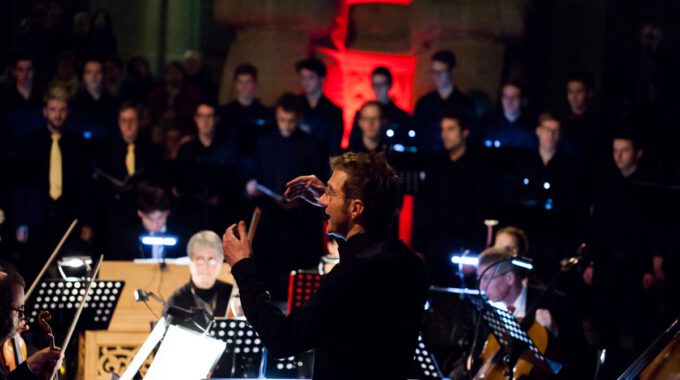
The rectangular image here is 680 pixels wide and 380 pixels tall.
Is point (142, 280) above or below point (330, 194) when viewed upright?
below

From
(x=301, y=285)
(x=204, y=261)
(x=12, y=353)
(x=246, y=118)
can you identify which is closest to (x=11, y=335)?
(x=12, y=353)

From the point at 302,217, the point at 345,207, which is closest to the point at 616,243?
the point at 302,217

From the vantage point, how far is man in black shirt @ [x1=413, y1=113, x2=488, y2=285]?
836cm

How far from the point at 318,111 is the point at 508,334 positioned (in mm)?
4401

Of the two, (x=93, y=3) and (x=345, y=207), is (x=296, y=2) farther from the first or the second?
(x=345, y=207)

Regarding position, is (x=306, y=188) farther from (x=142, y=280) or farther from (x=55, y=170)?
(x=55, y=170)

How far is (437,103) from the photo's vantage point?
9414mm

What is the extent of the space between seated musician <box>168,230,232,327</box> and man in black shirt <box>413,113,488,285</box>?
210cm

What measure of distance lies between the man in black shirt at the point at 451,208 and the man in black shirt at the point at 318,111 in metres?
1.14

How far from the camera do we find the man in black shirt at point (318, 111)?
9344 millimetres

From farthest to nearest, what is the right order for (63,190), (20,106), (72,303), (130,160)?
1. (20,106)
2. (130,160)
3. (63,190)
4. (72,303)

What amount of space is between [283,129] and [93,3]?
343cm

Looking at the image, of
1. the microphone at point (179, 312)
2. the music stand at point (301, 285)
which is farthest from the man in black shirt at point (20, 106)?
the microphone at point (179, 312)

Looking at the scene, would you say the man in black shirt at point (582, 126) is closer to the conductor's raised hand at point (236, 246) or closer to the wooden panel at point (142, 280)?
the wooden panel at point (142, 280)
